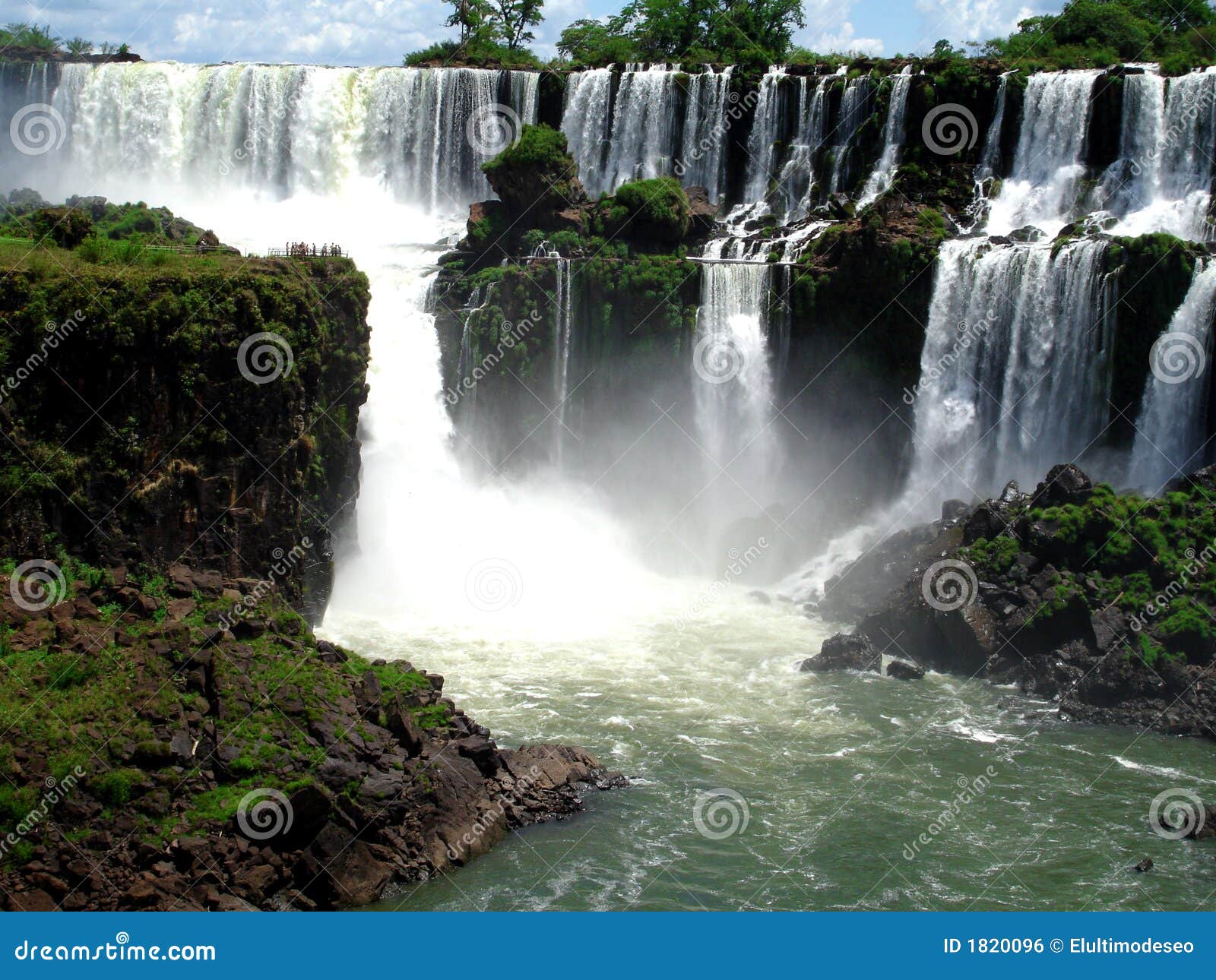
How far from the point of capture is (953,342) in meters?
39.4

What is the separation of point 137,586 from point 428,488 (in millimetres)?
16174

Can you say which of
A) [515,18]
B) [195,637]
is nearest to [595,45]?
[515,18]

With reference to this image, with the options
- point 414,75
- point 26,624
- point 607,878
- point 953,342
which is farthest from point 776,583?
point 414,75

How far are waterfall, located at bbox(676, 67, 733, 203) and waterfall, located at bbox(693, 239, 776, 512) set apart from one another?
714cm

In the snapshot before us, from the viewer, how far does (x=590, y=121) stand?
5206 centimetres

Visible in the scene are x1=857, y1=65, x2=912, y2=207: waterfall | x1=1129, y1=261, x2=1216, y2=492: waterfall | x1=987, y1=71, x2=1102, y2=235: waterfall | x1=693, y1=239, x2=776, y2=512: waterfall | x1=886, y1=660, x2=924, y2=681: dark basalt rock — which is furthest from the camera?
x1=857, y1=65, x2=912, y2=207: waterfall

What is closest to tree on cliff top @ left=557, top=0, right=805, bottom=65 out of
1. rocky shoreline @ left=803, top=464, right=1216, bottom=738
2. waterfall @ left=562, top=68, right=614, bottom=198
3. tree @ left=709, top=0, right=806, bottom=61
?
tree @ left=709, top=0, right=806, bottom=61

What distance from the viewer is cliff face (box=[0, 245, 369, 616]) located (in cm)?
2594

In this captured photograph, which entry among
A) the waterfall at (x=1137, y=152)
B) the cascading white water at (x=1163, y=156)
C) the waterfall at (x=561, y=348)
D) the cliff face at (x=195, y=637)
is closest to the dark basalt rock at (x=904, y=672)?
the cliff face at (x=195, y=637)

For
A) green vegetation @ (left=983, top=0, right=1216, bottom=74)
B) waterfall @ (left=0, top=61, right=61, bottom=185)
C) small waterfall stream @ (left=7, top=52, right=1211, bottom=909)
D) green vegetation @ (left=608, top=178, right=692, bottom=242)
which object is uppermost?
green vegetation @ (left=983, top=0, right=1216, bottom=74)

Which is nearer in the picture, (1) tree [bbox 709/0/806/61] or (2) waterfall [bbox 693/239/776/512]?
(2) waterfall [bbox 693/239/776/512]

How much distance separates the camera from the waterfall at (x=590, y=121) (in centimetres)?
5178

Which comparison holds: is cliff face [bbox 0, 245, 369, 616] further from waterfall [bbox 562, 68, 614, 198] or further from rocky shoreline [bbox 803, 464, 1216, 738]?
waterfall [bbox 562, 68, 614, 198]

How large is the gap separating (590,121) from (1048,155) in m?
17.5
